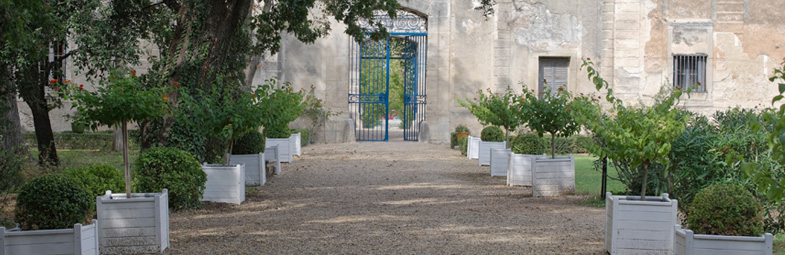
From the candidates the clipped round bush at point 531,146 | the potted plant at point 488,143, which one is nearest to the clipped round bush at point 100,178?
the clipped round bush at point 531,146

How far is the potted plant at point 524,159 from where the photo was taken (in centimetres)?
1160

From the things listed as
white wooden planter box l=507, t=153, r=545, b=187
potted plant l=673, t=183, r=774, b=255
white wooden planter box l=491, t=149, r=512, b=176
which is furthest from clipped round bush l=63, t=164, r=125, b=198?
white wooden planter box l=491, t=149, r=512, b=176

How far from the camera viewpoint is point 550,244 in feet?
21.9

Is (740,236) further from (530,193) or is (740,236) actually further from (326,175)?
(326,175)

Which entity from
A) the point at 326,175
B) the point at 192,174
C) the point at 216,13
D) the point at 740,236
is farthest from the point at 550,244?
the point at 326,175

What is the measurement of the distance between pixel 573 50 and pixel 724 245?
1786 centimetres

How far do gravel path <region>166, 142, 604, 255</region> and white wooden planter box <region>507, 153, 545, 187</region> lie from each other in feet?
0.88

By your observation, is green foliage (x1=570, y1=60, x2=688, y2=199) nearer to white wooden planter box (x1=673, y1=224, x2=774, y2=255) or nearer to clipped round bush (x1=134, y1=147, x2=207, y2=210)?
white wooden planter box (x1=673, y1=224, x2=774, y2=255)

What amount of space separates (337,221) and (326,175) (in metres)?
5.45

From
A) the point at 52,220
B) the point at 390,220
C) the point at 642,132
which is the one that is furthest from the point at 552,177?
the point at 52,220

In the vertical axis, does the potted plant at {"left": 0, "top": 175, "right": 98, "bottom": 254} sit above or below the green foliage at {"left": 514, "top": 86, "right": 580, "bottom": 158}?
below

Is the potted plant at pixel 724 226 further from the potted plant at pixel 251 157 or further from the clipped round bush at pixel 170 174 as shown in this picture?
the potted plant at pixel 251 157

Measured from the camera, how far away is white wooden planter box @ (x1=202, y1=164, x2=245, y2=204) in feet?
30.7

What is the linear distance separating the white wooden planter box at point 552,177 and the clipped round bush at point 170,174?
183 inches
